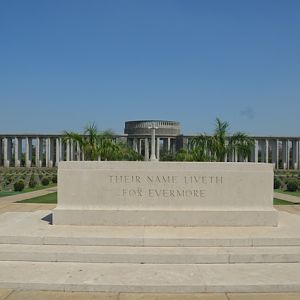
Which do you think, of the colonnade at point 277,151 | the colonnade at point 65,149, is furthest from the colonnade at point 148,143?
the colonnade at point 277,151

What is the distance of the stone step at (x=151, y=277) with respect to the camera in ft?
21.4

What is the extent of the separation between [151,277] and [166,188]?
146 inches

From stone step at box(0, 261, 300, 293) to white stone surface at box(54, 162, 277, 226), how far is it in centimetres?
276

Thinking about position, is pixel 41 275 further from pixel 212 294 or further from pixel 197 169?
pixel 197 169

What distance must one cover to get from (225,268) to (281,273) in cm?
101

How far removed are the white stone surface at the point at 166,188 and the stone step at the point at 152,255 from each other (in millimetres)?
2216

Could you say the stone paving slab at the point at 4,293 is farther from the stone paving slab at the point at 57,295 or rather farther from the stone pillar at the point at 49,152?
the stone pillar at the point at 49,152

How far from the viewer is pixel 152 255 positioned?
7727 millimetres

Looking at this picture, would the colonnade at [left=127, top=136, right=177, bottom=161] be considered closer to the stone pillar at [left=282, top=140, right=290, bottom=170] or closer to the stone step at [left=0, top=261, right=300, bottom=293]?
the stone pillar at [left=282, top=140, right=290, bottom=170]

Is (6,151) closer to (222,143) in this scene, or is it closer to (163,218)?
(222,143)

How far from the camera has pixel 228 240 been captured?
8.41 m

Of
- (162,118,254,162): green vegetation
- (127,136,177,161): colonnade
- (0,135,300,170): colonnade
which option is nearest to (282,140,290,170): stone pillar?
(0,135,300,170): colonnade

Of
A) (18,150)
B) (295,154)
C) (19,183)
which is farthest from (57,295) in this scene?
(18,150)

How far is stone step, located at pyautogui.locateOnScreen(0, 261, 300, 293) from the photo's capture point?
6535 mm
